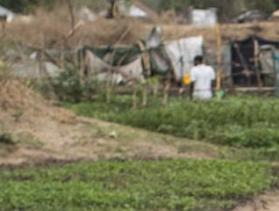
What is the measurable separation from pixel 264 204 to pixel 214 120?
21.4ft

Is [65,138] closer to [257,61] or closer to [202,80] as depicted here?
[202,80]

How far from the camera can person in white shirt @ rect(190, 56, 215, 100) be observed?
18016 mm

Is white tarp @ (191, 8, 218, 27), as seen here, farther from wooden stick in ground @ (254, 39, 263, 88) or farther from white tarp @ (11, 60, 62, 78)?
white tarp @ (11, 60, 62, 78)

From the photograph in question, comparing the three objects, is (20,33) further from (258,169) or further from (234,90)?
(258,169)

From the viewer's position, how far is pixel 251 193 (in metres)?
8.94

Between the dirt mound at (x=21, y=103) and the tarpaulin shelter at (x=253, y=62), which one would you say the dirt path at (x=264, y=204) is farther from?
the tarpaulin shelter at (x=253, y=62)

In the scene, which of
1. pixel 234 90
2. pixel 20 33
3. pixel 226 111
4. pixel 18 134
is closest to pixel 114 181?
pixel 18 134

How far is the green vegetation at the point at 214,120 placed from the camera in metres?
13.5

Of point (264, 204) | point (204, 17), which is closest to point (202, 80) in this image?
point (264, 204)

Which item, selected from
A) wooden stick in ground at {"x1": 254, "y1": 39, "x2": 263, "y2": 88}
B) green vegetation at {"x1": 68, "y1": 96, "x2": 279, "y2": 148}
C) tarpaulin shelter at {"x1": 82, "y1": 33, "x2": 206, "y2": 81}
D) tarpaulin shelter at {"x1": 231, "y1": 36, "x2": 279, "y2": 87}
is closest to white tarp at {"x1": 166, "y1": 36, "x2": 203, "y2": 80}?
tarpaulin shelter at {"x1": 82, "y1": 33, "x2": 206, "y2": 81}

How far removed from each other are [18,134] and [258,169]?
14.4ft

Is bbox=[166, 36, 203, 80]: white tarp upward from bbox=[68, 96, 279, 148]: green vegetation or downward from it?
upward

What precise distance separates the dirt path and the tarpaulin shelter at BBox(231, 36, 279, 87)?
596 inches

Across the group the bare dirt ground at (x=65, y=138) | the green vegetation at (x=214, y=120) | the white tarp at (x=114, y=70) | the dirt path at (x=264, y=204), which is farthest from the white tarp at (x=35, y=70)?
the dirt path at (x=264, y=204)
